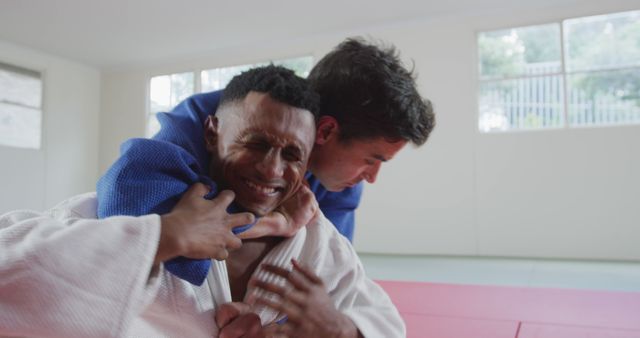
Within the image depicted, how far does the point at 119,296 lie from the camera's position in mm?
886

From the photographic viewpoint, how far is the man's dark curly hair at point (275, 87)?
4.26 feet

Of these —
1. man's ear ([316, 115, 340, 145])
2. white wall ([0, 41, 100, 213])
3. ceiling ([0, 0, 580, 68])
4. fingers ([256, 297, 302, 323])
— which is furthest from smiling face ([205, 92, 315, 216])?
white wall ([0, 41, 100, 213])

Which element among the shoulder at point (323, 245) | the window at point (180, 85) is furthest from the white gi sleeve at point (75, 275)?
the window at point (180, 85)

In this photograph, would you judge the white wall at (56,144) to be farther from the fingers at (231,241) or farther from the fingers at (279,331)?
the fingers at (231,241)

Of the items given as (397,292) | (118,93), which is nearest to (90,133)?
(118,93)

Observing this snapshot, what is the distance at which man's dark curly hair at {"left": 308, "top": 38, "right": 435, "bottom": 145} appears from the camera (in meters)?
1.86

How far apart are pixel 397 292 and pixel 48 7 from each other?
284 inches

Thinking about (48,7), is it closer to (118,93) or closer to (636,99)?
(118,93)

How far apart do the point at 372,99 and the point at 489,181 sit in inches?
253

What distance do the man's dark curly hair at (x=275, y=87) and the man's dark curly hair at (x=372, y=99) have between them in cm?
45

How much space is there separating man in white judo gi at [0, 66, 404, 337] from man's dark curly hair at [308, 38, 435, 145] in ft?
1.65

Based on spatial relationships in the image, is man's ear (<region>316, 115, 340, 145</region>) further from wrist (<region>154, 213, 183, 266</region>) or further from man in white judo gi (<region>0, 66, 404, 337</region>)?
wrist (<region>154, 213, 183, 266</region>)

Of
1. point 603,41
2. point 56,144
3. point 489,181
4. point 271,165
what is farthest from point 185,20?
point 271,165

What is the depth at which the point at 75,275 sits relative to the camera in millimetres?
852
